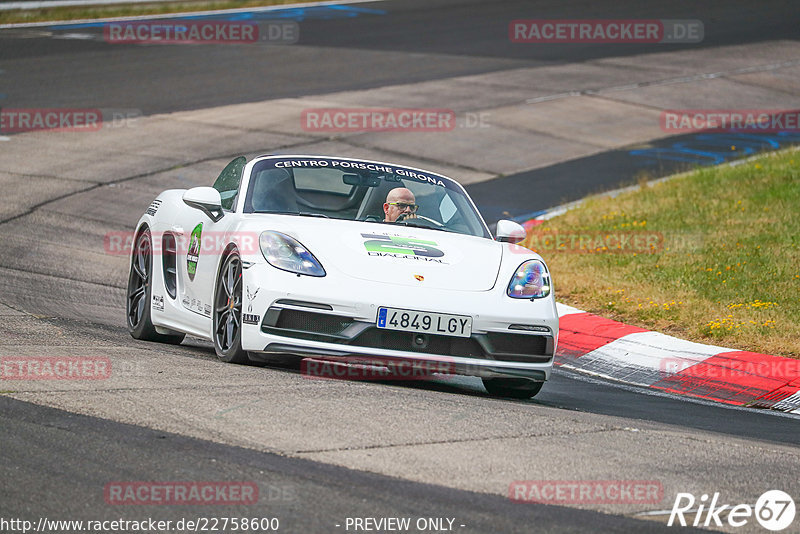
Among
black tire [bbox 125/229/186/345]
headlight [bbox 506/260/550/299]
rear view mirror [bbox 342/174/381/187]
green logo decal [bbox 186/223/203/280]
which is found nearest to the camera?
headlight [bbox 506/260/550/299]

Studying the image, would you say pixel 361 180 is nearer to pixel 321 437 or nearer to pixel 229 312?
pixel 229 312

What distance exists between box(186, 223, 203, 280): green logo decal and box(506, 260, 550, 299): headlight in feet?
7.01

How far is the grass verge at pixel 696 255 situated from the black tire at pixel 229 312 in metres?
3.97

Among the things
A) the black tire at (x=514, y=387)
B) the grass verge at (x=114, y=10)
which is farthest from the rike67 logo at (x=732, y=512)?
the grass verge at (x=114, y=10)

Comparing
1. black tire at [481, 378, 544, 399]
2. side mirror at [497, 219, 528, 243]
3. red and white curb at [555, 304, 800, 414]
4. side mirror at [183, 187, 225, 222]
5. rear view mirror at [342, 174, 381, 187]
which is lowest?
red and white curb at [555, 304, 800, 414]

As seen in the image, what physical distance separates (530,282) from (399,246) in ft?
2.63

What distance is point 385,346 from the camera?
6805mm

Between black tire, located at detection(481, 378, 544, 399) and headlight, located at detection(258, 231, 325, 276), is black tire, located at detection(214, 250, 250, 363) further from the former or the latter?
black tire, located at detection(481, 378, 544, 399)

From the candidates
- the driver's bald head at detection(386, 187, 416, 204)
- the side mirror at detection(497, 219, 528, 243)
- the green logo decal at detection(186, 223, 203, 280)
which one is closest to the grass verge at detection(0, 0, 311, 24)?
the green logo decal at detection(186, 223, 203, 280)

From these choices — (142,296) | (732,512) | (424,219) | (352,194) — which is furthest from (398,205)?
(732,512)

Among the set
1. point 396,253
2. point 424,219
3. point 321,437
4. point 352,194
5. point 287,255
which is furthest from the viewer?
point 352,194

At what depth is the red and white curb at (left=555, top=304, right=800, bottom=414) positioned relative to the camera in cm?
828

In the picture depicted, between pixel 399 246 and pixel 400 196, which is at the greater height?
pixel 400 196

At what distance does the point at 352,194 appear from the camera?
27.0 ft
